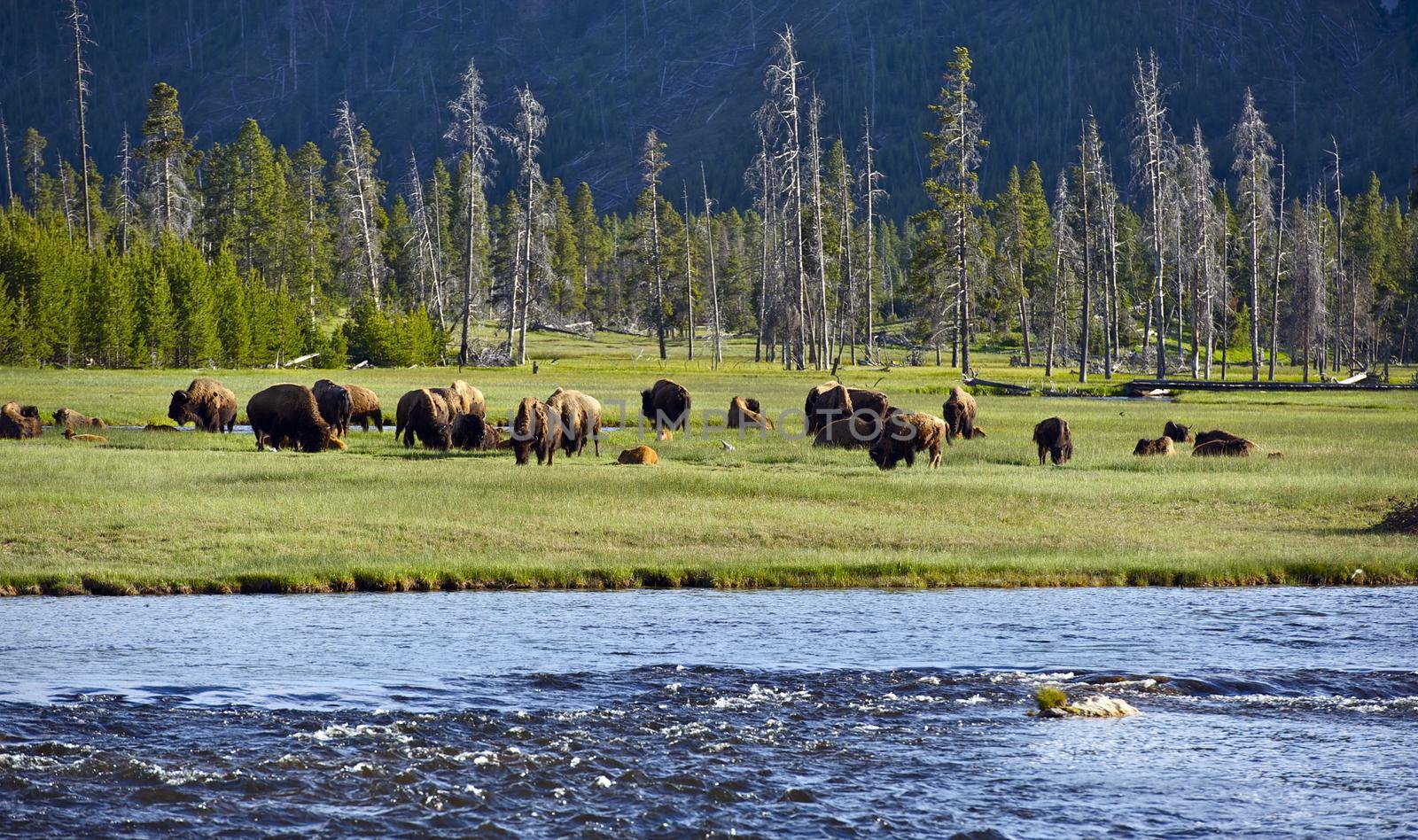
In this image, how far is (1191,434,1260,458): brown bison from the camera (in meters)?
35.3

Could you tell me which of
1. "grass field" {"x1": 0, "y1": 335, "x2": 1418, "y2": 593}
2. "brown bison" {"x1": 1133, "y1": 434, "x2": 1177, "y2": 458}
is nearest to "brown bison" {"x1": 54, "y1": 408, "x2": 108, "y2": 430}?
"grass field" {"x1": 0, "y1": 335, "x2": 1418, "y2": 593}

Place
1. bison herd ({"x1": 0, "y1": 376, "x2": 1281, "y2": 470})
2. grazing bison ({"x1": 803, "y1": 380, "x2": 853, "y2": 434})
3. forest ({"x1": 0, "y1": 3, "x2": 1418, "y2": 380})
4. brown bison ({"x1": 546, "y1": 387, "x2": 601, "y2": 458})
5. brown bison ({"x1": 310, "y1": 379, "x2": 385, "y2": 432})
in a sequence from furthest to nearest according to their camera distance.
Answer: forest ({"x1": 0, "y1": 3, "x2": 1418, "y2": 380}) → brown bison ({"x1": 310, "y1": 379, "x2": 385, "y2": 432}) → grazing bison ({"x1": 803, "y1": 380, "x2": 853, "y2": 434}) → brown bison ({"x1": 546, "y1": 387, "x2": 601, "y2": 458}) → bison herd ({"x1": 0, "y1": 376, "x2": 1281, "y2": 470})

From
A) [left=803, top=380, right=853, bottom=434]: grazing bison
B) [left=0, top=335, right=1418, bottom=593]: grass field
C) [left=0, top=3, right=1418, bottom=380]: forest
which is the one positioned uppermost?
[left=0, top=3, right=1418, bottom=380]: forest

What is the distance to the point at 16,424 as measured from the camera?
37156 millimetres

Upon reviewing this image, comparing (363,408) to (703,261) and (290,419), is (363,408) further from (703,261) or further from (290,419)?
(703,261)

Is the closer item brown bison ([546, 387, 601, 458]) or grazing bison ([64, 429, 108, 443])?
brown bison ([546, 387, 601, 458])

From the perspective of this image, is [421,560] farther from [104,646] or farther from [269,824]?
[269,824]

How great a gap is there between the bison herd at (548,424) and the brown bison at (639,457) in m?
0.02

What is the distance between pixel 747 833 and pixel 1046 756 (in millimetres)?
3178

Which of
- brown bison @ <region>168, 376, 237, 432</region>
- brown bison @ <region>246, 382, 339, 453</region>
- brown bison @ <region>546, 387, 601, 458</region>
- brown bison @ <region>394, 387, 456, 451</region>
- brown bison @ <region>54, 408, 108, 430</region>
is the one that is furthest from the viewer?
brown bison @ <region>168, 376, 237, 432</region>

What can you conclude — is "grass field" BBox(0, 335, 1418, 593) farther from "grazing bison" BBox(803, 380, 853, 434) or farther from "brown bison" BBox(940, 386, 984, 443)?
"brown bison" BBox(940, 386, 984, 443)

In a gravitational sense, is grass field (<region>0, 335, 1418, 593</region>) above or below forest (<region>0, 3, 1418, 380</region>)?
below

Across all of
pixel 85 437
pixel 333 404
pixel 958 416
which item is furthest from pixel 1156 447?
pixel 85 437

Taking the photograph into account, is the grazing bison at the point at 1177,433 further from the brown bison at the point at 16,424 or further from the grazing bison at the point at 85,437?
the brown bison at the point at 16,424
